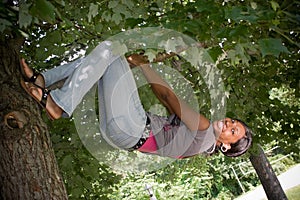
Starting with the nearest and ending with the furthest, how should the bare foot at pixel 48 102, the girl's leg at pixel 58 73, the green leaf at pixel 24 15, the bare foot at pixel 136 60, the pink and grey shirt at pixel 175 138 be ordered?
the green leaf at pixel 24 15
the bare foot at pixel 48 102
the girl's leg at pixel 58 73
the bare foot at pixel 136 60
the pink and grey shirt at pixel 175 138

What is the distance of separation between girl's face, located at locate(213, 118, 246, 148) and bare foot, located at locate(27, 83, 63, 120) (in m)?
1.23

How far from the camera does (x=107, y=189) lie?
525 cm

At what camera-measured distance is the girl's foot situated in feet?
8.85

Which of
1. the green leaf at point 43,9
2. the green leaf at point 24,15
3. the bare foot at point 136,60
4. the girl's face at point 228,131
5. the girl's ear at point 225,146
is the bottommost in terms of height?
the girl's ear at point 225,146

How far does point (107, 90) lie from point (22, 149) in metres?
0.70

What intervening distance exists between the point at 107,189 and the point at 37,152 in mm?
A: 2780

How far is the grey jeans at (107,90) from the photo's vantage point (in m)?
2.75

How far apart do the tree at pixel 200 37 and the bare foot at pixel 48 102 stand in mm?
68

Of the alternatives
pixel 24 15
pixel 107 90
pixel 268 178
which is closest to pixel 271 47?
pixel 107 90

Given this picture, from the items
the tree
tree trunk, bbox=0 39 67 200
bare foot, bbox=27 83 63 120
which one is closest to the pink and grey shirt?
the tree

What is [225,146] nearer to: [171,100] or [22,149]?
[171,100]

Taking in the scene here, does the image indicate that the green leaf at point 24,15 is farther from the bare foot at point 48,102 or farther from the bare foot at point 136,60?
the bare foot at point 136,60

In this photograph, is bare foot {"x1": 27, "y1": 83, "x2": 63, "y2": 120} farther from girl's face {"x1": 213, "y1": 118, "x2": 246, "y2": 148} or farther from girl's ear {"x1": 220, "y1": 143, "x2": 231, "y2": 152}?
girl's ear {"x1": 220, "y1": 143, "x2": 231, "y2": 152}

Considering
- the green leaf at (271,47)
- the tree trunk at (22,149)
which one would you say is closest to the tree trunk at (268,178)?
the tree trunk at (22,149)
